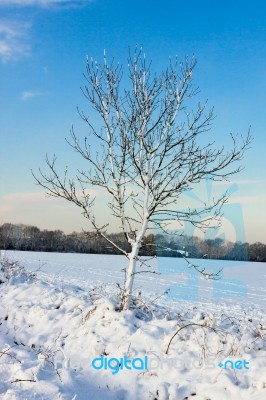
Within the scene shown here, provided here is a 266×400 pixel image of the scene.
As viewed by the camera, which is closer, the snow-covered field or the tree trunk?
the snow-covered field

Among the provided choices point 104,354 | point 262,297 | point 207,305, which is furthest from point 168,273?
point 104,354

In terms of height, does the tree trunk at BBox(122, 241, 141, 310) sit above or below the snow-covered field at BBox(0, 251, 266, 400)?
above

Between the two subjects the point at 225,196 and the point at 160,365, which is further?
the point at 225,196

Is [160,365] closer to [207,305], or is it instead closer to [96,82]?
[96,82]

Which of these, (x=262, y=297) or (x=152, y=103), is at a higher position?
(x=152, y=103)

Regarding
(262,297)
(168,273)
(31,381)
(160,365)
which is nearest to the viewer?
(31,381)

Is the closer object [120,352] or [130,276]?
[120,352]

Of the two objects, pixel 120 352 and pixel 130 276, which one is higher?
pixel 130 276

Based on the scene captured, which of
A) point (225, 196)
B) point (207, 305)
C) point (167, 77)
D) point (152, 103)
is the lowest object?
point (207, 305)

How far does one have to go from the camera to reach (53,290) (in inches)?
384

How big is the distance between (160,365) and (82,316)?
228cm

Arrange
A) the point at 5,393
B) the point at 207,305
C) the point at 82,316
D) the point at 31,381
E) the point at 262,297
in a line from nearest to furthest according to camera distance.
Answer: the point at 5,393 < the point at 31,381 < the point at 82,316 < the point at 207,305 < the point at 262,297

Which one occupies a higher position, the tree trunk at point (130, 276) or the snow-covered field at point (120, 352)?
the tree trunk at point (130, 276)

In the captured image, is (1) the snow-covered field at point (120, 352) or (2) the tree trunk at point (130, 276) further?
(2) the tree trunk at point (130, 276)
